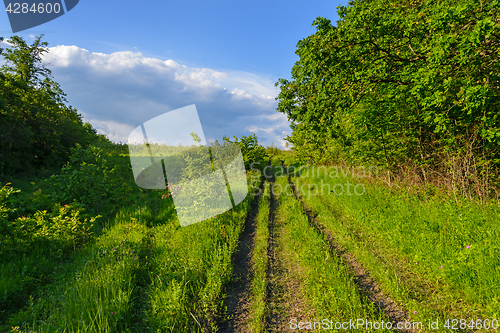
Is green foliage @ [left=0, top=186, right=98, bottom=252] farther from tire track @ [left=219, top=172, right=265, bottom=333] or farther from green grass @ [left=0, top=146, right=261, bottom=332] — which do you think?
tire track @ [left=219, top=172, right=265, bottom=333]

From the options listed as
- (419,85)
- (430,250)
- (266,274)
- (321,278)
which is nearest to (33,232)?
(266,274)

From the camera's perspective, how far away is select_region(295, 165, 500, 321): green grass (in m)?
3.13

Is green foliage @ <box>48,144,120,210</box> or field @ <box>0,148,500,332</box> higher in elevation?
green foliage @ <box>48,144,120,210</box>

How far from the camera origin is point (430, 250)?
4254mm

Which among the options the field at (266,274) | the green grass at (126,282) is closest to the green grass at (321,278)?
the field at (266,274)

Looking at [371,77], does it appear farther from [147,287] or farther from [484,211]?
[147,287]

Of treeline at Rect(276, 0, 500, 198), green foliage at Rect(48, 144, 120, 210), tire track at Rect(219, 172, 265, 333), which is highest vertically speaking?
treeline at Rect(276, 0, 500, 198)

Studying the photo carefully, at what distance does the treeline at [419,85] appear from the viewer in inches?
176

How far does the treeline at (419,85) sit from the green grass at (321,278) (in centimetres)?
371

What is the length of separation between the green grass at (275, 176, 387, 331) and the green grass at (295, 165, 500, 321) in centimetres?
66

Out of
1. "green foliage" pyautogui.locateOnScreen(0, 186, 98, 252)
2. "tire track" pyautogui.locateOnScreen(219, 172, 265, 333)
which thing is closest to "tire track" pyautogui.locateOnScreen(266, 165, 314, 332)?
"tire track" pyautogui.locateOnScreen(219, 172, 265, 333)

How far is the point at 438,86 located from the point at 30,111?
21.6 m

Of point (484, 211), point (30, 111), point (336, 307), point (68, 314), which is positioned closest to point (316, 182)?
point (484, 211)

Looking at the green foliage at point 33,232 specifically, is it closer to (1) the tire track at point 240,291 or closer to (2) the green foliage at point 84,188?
(2) the green foliage at point 84,188
